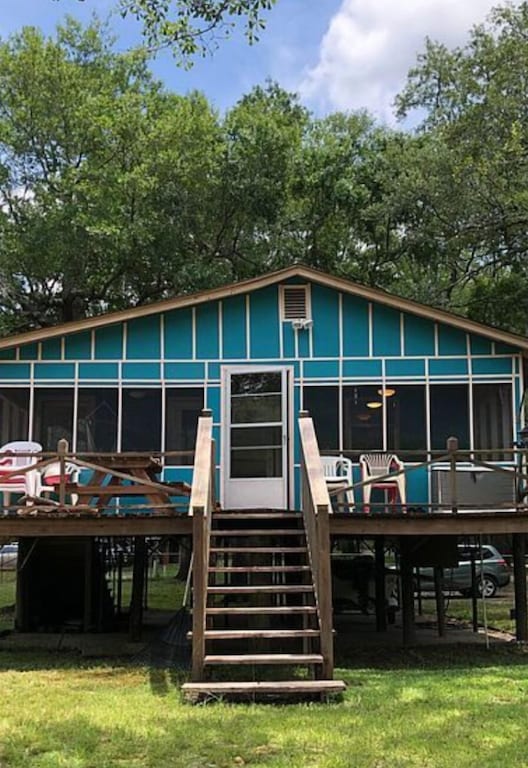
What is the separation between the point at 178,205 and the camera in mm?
22109

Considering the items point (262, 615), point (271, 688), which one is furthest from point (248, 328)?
point (271, 688)

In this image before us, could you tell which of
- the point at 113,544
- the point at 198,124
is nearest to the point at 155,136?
the point at 198,124

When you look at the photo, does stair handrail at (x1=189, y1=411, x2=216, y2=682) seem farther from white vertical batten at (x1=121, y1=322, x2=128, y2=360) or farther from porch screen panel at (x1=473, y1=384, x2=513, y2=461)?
porch screen panel at (x1=473, y1=384, x2=513, y2=461)

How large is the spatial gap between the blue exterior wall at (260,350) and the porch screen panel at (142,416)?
16 centimetres

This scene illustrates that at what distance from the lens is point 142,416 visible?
12.2 metres

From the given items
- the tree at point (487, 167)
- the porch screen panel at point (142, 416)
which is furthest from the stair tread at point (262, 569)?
the tree at point (487, 167)

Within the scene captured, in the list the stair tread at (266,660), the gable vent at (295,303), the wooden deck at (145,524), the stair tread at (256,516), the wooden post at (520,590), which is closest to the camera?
the stair tread at (266,660)

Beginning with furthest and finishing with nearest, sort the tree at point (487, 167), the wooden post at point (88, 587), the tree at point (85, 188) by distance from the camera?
the tree at point (85, 188) < the tree at point (487, 167) < the wooden post at point (88, 587)

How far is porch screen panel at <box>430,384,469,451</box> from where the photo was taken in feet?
39.2

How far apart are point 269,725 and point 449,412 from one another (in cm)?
701

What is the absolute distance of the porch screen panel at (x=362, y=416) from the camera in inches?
473

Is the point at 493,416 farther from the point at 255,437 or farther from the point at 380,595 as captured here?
the point at 255,437

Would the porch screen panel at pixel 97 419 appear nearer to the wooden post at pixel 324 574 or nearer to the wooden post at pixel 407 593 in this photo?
the wooden post at pixel 407 593

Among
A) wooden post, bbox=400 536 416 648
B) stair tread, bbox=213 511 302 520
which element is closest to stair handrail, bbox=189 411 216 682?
stair tread, bbox=213 511 302 520
